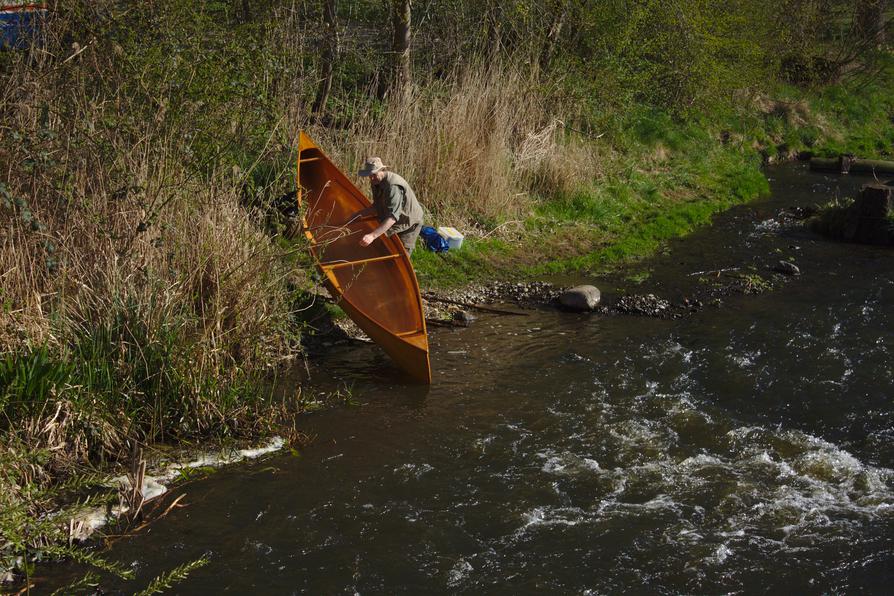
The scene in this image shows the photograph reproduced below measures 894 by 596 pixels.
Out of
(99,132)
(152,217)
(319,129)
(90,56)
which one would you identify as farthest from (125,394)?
(319,129)

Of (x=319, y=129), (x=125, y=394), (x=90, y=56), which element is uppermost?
(x=90, y=56)

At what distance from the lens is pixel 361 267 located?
31.3ft

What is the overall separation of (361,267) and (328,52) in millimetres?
5577

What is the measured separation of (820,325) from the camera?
34.3 ft

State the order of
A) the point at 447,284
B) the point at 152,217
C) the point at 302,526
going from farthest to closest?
the point at 447,284 → the point at 152,217 → the point at 302,526

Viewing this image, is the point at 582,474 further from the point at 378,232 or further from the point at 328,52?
the point at 328,52

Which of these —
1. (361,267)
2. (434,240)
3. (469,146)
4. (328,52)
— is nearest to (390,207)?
(361,267)

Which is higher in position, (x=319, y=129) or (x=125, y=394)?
(x=319, y=129)

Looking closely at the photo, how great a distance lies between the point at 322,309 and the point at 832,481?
5.34 m

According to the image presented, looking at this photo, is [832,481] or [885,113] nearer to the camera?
[832,481]

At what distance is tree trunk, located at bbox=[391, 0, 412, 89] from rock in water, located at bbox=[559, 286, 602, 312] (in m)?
4.59

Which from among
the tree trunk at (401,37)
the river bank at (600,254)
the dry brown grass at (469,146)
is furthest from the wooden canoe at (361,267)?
the tree trunk at (401,37)

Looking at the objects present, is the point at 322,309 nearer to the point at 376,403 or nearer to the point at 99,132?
the point at 376,403

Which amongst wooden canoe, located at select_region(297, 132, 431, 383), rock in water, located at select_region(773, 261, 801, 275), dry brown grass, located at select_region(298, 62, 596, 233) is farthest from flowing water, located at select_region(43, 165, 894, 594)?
dry brown grass, located at select_region(298, 62, 596, 233)
